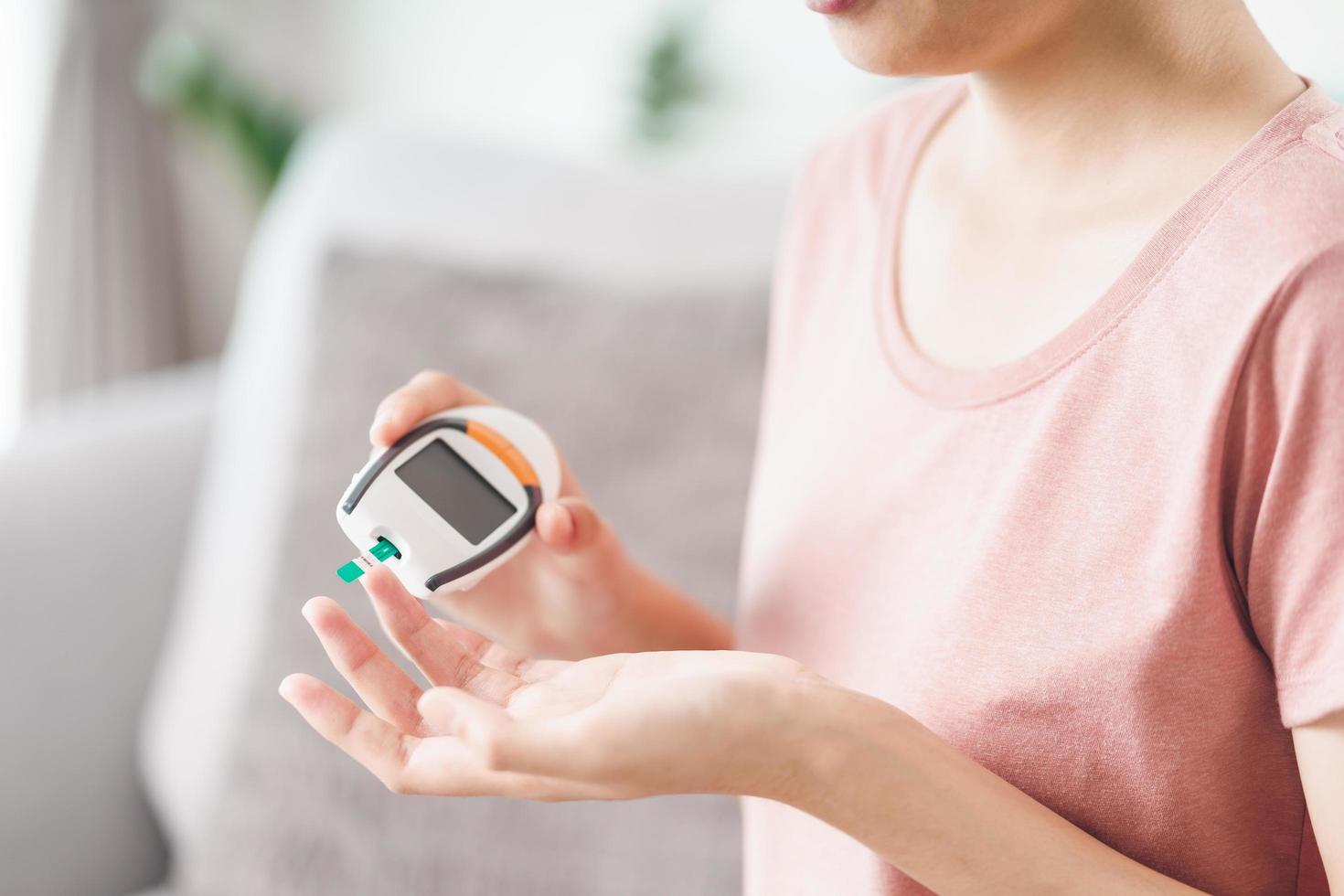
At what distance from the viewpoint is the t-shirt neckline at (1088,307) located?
0.49 m

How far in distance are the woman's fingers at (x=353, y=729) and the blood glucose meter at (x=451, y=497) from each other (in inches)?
3.1

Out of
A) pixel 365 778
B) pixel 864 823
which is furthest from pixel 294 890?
pixel 864 823

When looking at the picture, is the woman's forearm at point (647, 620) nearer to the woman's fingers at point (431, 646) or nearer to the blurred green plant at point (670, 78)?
the woman's fingers at point (431, 646)

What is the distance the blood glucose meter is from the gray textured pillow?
1.42 ft

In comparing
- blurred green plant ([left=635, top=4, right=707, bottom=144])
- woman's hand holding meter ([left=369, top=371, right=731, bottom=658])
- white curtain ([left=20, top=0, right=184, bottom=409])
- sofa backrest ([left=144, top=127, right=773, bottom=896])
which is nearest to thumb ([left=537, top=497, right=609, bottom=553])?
woman's hand holding meter ([left=369, top=371, right=731, bottom=658])

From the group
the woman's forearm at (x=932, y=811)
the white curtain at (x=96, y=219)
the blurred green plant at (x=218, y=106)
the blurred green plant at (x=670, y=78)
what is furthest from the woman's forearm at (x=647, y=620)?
the white curtain at (x=96, y=219)

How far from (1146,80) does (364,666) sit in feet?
1.37

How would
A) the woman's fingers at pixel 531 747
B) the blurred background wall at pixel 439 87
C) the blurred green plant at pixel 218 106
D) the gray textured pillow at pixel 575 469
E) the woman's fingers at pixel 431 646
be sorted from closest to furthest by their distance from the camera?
1. the woman's fingers at pixel 531 747
2. the woman's fingers at pixel 431 646
3. the gray textured pillow at pixel 575 469
4. the blurred background wall at pixel 439 87
5. the blurred green plant at pixel 218 106

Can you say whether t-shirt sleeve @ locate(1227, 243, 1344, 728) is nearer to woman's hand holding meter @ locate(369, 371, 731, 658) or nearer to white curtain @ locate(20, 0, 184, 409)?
woman's hand holding meter @ locate(369, 371, 731, 658)

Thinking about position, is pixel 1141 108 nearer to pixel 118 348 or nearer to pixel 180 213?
pixel 118 348

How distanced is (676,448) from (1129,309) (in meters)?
0.63

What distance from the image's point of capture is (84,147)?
7.52 ft

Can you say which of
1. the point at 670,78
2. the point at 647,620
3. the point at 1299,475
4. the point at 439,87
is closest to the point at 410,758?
the point at 647,620

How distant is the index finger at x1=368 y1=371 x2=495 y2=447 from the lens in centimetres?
62
